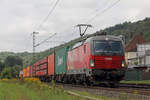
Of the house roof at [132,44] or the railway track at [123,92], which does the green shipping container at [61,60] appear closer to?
the railway track at [123,92]

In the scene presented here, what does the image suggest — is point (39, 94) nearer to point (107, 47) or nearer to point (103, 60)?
point (103, 60)

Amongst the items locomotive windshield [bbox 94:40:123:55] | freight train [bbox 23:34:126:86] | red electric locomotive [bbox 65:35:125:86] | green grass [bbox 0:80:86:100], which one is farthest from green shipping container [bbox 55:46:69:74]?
green grass [bbox 0:80:86:100]

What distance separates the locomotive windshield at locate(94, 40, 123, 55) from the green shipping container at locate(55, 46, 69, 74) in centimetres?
842

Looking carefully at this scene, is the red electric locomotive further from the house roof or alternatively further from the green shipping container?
the house roof

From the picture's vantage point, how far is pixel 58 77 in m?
32.8

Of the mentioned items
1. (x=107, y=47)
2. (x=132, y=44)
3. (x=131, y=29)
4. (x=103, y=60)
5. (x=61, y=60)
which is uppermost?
(x=131, y=29)

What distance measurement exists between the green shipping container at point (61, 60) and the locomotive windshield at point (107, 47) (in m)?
8.42

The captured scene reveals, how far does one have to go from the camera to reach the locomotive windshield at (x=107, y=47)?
1977cm

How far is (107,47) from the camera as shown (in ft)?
65.5

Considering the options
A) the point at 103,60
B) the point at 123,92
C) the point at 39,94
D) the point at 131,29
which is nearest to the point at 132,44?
the point at 131,29

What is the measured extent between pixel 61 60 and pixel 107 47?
37.5 ft

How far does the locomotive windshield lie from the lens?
1977cm

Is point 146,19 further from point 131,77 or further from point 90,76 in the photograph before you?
point 90,76

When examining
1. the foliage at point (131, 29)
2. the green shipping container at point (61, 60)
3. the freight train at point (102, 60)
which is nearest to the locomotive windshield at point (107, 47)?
the freight train at point (102, 60)
